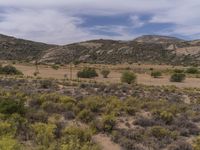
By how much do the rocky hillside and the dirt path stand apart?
98404 millimetres

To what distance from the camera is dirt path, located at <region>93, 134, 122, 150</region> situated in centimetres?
1423

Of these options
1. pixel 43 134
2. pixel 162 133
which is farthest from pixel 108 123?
pixel 43 134

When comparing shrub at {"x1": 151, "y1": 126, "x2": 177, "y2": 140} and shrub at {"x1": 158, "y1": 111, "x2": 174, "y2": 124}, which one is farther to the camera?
shrub at {"x1": 158, "y1": 111, "x2": 174, "y2": 124}

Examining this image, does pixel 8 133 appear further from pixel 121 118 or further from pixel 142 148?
pixel 121 118

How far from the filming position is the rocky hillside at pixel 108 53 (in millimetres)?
121812

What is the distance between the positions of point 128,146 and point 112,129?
2.83 metres

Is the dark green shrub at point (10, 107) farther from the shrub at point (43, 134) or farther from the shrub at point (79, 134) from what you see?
the shrub at point (79, 134)

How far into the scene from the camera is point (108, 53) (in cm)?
13600

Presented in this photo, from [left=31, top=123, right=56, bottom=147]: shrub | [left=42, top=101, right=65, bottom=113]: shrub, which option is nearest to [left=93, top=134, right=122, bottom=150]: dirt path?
[left=31, top=123, right=56, bottom=147]: shrub

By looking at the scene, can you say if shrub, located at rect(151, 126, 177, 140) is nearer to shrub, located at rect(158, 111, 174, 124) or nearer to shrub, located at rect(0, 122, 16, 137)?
shrub, located at rect(158, 111, 174, 124)

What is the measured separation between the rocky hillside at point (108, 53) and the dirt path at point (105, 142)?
3874 inches

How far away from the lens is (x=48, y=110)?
65.8ft

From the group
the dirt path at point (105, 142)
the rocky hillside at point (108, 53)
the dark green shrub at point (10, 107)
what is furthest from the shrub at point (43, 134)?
the rocky hillside at point (108, 53)

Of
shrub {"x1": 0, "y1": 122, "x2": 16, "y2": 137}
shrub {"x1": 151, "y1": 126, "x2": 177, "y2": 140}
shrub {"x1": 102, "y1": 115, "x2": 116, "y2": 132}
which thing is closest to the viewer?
shrub {"x1": 0, "y1": 122, "x2": 16, "y2": 137}
